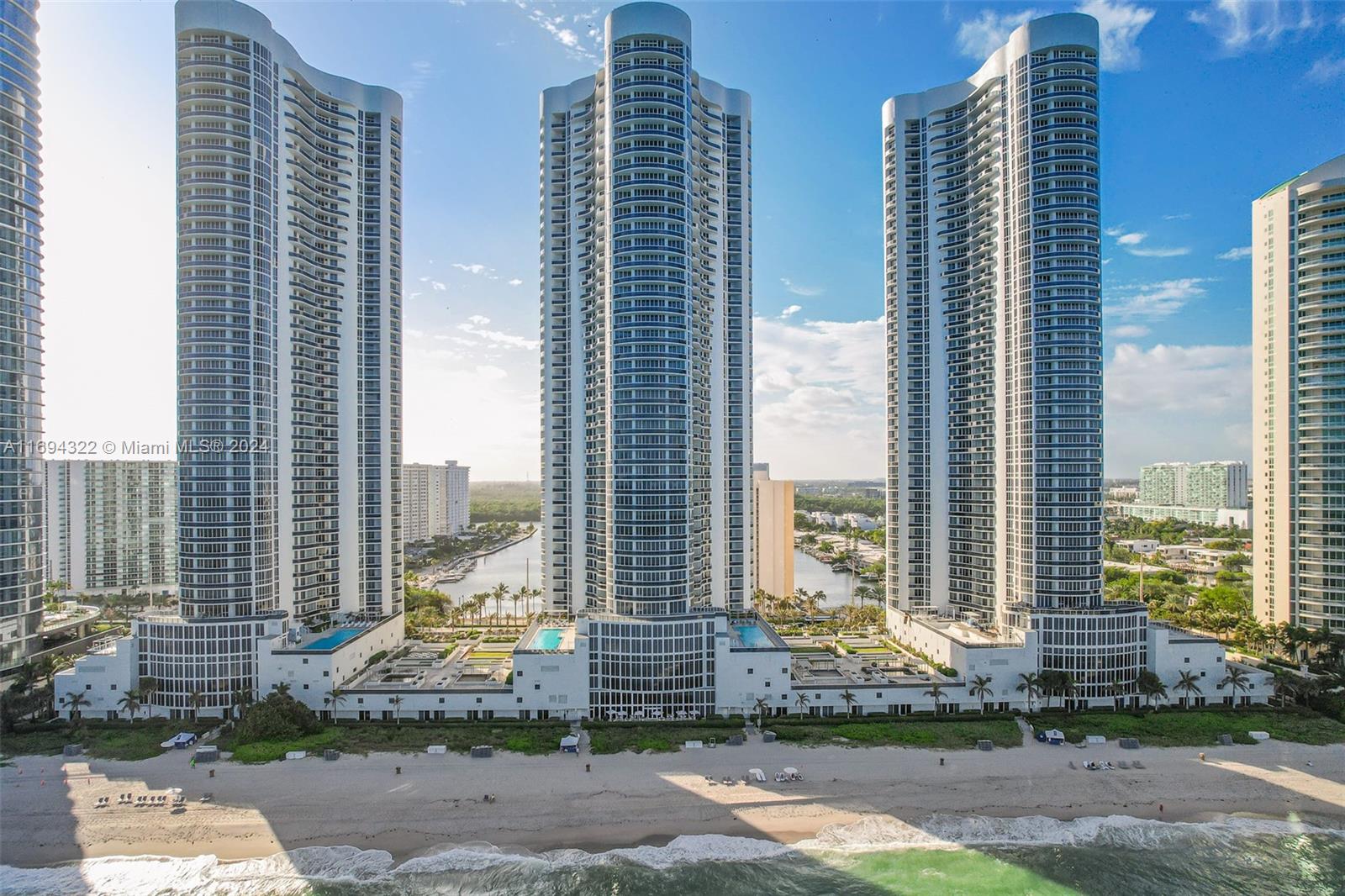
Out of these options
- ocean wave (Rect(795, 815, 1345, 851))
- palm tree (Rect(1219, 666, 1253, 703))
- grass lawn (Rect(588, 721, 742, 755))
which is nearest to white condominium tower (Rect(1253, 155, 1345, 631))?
palm tree (Rect(1219, 666, 1253, 703))

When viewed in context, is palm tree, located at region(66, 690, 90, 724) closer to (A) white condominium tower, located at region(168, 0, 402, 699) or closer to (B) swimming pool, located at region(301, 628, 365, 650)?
(A) white condominium tower, located at region(168, 0, 402, 699)

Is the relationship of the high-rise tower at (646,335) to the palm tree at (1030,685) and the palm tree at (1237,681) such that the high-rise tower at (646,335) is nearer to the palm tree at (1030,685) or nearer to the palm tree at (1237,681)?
the palm tree at (1030,685)

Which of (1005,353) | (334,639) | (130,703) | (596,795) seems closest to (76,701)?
→ (130,703)

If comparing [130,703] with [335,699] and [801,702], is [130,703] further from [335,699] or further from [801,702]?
[801,702]

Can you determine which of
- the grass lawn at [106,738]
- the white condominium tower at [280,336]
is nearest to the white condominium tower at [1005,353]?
the white condominium tower at [280,336]

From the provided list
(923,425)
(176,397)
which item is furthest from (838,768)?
(176,397)

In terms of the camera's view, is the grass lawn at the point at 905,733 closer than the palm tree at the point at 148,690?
Yes
